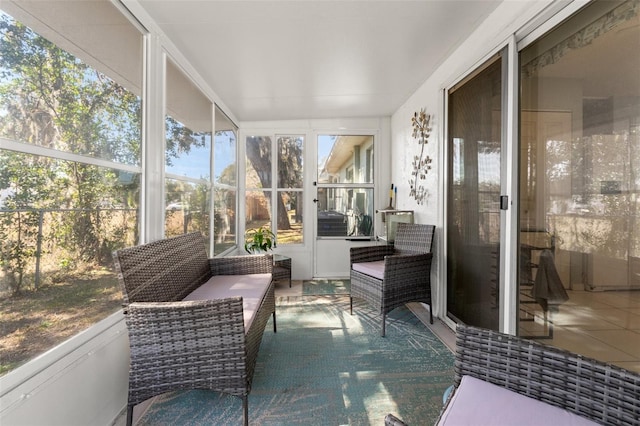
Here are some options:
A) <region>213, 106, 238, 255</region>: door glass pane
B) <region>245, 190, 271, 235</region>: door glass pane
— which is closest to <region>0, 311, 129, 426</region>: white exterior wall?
<region>213, 106, 238, 255</region>: door glass pane

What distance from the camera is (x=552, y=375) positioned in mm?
843

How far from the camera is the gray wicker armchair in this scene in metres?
2.52

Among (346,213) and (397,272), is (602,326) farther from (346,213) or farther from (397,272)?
(346,213)

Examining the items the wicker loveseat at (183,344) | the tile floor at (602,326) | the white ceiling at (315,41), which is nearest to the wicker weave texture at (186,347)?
the wicker loveseat at (183,344)

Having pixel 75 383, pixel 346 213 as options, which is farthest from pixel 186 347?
pixel 346 213

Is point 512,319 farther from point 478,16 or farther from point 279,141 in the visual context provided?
point 279,141

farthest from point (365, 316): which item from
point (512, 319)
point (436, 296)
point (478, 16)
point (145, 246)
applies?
point (478, 16)

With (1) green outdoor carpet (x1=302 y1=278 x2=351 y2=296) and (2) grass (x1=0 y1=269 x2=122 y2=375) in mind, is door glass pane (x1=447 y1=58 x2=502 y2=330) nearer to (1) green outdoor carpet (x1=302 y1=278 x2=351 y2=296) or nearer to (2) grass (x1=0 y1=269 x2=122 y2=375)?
(1) green outdoor carpet (x1=302 y1=278 x2=351 y2=296)

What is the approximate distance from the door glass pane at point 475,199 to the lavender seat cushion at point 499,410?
1276 millimetres

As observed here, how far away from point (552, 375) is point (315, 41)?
2.42m

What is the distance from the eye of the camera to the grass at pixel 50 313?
1045 millimetres

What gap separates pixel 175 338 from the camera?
136 centimetres

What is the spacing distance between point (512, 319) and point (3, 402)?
8.08 ft

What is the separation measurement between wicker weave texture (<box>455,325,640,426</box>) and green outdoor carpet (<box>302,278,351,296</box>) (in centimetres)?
281
